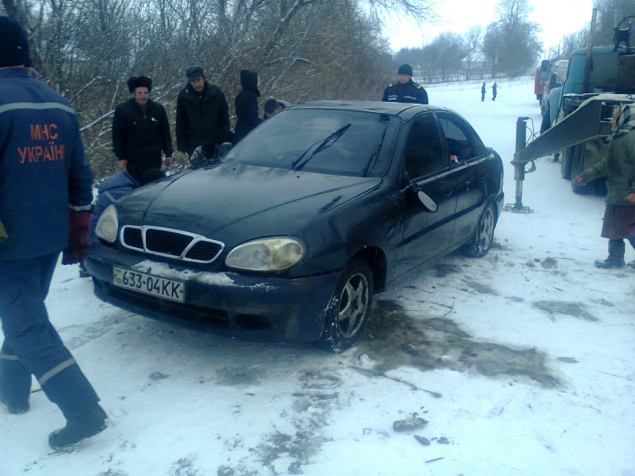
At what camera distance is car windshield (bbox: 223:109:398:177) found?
4.38 metres

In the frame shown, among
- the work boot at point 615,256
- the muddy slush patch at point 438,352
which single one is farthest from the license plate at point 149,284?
the work boot at point 615,256

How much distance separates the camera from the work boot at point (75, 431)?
2.81 m

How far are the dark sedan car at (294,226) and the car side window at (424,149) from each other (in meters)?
0.01

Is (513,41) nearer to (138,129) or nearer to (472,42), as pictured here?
(472,42)

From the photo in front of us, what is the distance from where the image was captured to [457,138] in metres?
5.53

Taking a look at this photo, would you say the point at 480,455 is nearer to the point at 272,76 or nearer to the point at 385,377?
the point at 385,377

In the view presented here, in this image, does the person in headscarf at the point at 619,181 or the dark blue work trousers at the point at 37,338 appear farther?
the person in headscarf at the point at 619,181

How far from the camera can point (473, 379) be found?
141 inches

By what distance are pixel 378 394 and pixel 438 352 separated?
0.71 metres

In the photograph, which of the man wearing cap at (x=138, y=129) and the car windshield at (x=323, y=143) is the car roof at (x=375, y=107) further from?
the man wearing cap at (x=138, y=129)

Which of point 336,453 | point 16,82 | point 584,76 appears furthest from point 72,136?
point 584,76

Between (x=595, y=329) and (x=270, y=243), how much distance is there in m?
2.56

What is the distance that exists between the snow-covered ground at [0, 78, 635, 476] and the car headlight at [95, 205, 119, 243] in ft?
2.24

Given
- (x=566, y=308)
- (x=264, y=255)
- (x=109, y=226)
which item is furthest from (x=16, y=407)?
(x=566, y=308)
